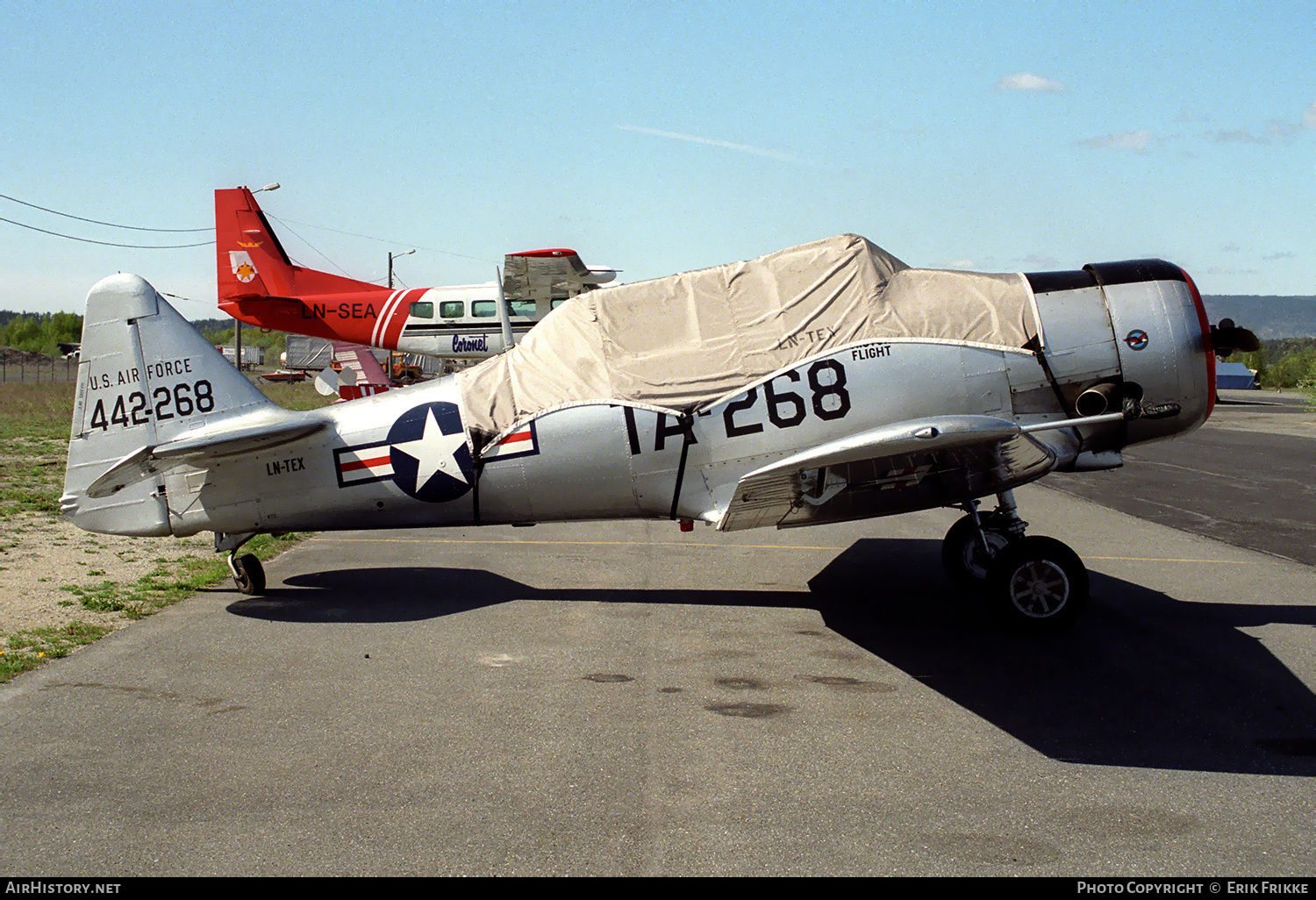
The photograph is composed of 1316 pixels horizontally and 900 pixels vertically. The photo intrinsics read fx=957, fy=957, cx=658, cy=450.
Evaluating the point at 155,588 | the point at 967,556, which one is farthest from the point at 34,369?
the point at 967,556

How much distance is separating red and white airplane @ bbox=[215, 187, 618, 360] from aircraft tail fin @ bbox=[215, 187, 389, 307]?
1.4 inches

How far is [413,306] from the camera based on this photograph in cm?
2741

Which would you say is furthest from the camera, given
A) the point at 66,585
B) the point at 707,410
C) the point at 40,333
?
the point at 40,333

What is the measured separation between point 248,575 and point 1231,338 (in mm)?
8525

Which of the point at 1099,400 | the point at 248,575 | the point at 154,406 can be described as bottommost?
the point at 248,575

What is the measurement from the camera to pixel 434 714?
18.6 feet

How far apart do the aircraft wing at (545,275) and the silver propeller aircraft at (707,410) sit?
17656 mm

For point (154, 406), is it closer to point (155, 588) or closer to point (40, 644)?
point (155, 588)

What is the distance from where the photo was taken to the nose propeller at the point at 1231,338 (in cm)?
757

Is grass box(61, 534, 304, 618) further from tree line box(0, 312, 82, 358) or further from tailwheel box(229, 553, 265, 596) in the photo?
tree line box(0, 312, 82, 358)

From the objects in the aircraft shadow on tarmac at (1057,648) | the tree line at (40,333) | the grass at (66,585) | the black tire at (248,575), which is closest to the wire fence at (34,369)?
the tree line at (40,333)

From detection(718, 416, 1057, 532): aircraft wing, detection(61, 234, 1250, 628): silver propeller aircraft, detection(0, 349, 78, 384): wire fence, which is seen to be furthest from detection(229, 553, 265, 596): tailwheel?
detection(0, 349, 78, 384): wire fence

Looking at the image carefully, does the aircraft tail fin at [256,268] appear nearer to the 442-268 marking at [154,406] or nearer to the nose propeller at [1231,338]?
the 442-268 marking at [154,406]

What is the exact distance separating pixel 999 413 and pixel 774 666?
2613mm
